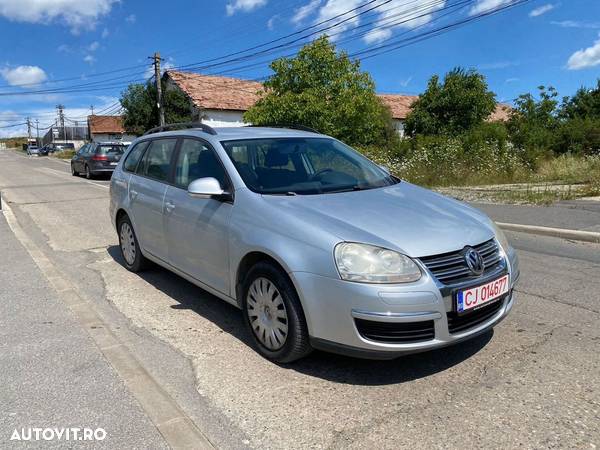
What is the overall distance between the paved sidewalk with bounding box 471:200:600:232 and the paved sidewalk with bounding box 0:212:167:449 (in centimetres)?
717

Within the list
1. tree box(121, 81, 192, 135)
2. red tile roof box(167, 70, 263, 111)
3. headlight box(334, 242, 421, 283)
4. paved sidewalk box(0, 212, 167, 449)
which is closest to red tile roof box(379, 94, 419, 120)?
red tile roof box(167, 70, 263, 111)

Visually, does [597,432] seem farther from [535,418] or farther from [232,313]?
[232,313]

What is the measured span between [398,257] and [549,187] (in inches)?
470

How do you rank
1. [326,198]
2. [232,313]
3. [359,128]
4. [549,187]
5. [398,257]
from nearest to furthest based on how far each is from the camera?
[398,257]
[326,198]
[232,313]
[549,187]
[359,128]

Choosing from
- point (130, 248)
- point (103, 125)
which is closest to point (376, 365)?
point (130, 248)

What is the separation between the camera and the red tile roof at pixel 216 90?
117 feet

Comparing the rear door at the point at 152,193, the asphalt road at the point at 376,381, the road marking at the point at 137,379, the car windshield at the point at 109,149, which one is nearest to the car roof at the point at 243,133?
the rear door at the point at 152,193

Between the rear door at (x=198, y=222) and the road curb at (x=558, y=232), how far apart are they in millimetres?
5863

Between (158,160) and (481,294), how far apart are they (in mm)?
3512

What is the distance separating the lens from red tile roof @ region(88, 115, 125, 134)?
225 feet

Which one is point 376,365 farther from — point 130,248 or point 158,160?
point 130,248

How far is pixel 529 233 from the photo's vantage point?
8172 millimetres

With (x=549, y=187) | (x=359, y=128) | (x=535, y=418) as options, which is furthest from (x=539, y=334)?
(x=359, y=128)

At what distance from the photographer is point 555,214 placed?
29.8 feet
